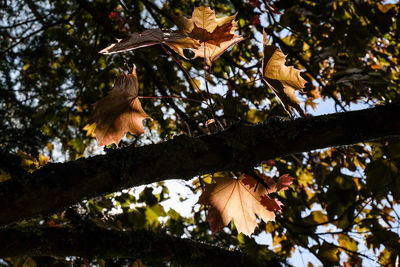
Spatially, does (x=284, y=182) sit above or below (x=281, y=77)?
below

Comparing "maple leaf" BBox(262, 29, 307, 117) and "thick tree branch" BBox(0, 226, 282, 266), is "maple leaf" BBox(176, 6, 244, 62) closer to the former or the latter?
"maple leaf" BBox(262, 29, 307, 117)

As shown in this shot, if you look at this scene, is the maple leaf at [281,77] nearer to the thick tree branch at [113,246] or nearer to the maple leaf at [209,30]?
the maple leaf at [209,30]

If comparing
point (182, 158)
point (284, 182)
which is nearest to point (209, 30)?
point (182, 158)

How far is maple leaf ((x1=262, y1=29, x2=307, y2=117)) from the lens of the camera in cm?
114

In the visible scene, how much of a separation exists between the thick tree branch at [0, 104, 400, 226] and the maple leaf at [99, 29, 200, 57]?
0.33 m

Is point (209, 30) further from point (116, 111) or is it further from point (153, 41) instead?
point (116, 111)

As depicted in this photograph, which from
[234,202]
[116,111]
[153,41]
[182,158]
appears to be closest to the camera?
[182,158]

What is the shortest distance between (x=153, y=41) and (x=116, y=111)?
0.95 feet

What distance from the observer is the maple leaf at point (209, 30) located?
40.5 inches

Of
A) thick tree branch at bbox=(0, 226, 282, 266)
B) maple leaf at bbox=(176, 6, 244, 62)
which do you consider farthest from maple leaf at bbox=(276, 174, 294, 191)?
maple leaf at bbox=(176, 6, 244, 62)

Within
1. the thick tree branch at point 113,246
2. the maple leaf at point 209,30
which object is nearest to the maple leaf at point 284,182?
the thick tree branch at point 113,246

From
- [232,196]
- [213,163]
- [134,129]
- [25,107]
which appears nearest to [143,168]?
[213,163]

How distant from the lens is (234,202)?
126cm

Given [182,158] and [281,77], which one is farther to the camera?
[281,77]
